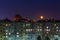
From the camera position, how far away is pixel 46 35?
88.1 m

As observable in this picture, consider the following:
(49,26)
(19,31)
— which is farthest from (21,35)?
(49,26)

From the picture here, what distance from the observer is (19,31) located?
89125 millimetres

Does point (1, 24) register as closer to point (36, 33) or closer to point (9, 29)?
point (9, 29)

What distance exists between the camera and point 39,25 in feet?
298

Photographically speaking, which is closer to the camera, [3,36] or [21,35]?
[3,36]

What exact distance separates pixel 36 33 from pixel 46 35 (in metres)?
3.29

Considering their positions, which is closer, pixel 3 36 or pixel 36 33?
Result: pixel 3 36

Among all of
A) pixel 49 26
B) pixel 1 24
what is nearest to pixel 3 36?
pixel 1 24

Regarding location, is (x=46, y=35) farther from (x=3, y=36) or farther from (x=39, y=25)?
(x=3, y=36)

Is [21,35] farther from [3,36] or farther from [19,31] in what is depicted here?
[3,36]

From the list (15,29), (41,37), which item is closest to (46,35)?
(41,37)

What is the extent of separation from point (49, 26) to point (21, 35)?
25.9 ft

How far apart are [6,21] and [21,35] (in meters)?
5.97

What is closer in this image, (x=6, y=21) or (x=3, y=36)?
(x=3, y=36)
